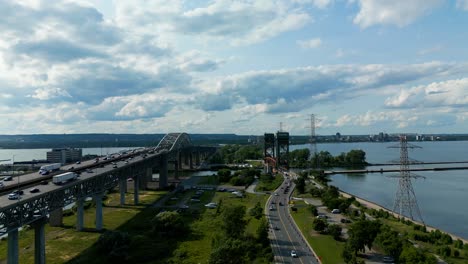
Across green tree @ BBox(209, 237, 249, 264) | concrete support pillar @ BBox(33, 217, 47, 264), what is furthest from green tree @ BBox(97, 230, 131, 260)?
green tree @ BBox(209, 237, 249, 264)

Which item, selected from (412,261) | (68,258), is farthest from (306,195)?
(68,258)

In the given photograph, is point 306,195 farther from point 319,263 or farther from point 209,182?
point 319,263

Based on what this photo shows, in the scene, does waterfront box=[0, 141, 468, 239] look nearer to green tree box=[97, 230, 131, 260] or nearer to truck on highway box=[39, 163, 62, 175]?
green tree box=[97, 230, 131, 260]

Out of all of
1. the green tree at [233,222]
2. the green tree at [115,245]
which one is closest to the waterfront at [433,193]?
the green tree at [233,222]

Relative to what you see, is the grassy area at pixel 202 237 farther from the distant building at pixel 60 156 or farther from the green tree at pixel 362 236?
the distant building at pixel 60 156

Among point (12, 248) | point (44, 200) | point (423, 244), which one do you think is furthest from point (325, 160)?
point (12, 248)

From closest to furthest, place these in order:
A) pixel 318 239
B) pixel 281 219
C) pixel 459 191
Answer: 1. pixel 318 239
2. pixel 281 219
3. pixel 459 191
